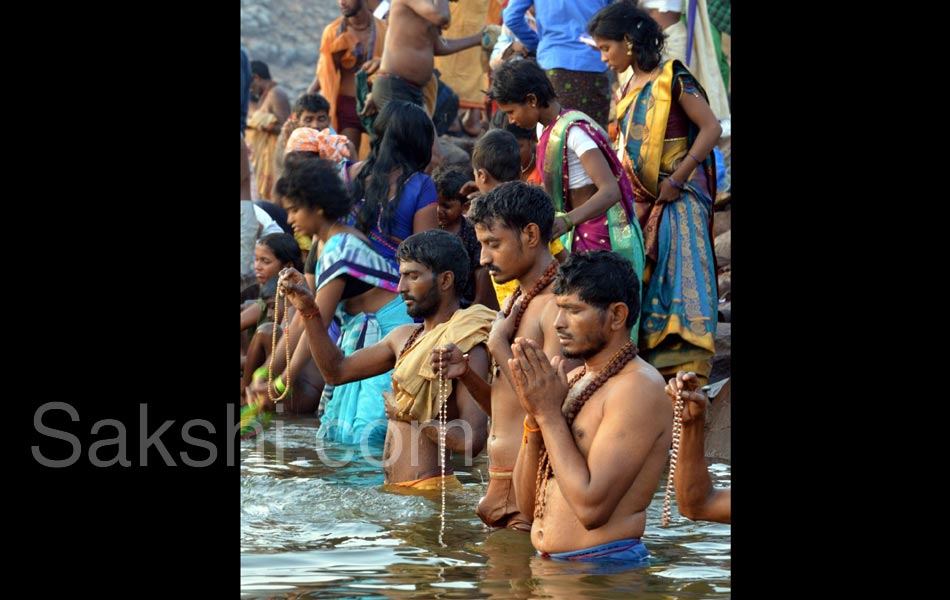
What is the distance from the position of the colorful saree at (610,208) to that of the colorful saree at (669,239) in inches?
8.5

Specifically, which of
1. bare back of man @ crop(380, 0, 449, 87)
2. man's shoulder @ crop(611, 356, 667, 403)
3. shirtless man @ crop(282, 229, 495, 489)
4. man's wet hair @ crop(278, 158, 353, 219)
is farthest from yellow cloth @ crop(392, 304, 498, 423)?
bare back of man @ crop(380, 0, 449, 87)

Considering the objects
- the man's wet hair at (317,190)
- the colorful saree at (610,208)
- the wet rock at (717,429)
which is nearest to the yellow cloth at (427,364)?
the colorful saree at (610,208)

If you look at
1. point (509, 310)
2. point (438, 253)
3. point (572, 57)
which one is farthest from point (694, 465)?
point (572, 57)

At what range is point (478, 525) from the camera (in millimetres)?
4930

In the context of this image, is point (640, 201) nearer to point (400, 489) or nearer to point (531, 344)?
point (400, 489)

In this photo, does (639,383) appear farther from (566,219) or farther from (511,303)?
(566,219)

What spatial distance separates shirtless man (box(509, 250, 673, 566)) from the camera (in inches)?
150

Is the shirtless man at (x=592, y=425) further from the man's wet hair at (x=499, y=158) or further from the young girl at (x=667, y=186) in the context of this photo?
the young girl at (x=667, y=186)

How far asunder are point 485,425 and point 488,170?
4.52 ft

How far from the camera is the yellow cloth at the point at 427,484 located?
17.7ft

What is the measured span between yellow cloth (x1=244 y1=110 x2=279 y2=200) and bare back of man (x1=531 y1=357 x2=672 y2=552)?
358 inches
